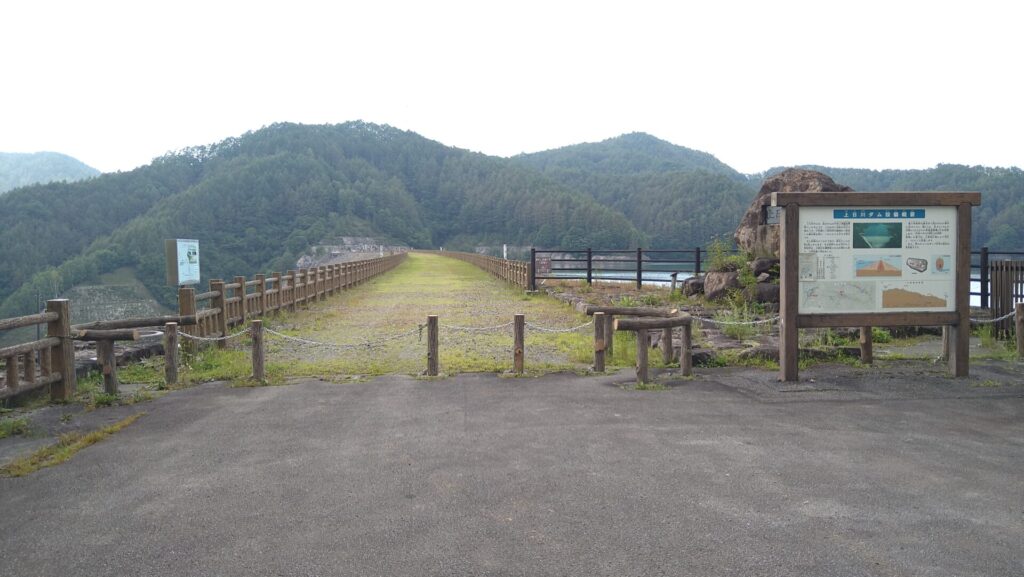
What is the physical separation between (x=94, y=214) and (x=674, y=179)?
71.3 metres

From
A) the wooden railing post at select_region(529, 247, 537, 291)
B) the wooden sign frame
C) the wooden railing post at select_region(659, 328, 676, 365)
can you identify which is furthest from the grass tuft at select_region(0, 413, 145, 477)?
the wooden railing post at select_region(529, 247, 537, 291)

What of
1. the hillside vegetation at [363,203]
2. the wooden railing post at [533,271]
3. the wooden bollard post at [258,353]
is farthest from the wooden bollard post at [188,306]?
the hillside vegetation at [363,203]

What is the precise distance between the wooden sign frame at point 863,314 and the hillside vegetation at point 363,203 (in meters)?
15.2

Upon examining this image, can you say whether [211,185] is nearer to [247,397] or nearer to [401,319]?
[401,319]

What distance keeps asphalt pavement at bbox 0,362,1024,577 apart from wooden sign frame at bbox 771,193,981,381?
694 mm

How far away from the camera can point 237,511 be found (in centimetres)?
416

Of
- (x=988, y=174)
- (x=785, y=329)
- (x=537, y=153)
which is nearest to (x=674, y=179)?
(x=988, y=174)

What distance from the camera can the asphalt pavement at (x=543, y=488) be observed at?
3.48 meters

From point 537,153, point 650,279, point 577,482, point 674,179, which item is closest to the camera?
point 577,482

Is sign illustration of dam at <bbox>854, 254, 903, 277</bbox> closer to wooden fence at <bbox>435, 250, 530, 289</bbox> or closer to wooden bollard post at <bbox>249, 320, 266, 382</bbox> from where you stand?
wooden bollard post at <bbox>249, 320, 266, 382</bbox>

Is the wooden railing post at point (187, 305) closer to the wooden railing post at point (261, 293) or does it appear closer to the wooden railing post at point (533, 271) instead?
the wooden railing post at point (261, 293)

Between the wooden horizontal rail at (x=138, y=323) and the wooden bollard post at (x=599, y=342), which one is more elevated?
the wooden horizontal rail at (x=138, y=323)

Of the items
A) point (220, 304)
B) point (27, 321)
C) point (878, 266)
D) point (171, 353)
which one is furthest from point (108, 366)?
point (878, 266)

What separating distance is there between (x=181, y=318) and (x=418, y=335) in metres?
4.55
